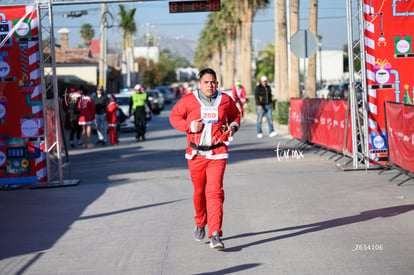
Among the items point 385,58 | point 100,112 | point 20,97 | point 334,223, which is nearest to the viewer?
point 334,223

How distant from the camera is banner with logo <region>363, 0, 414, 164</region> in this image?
44.6 feet

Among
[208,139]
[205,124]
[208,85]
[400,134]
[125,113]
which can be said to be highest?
[208,85]

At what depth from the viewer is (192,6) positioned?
13.8 metres

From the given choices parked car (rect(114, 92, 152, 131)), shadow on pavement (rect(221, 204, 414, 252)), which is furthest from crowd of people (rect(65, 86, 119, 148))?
shadow on pavement (rect(221, 204, 414, 252))

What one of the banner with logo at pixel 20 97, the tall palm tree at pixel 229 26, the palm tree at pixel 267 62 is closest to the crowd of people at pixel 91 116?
the banner with logo at pixel 20 97

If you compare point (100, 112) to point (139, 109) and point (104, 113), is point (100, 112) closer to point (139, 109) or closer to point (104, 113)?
point (104, 113)

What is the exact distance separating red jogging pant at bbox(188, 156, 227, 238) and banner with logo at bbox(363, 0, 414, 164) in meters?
6.74

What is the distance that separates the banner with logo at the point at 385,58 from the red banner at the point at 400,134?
2.47 ft

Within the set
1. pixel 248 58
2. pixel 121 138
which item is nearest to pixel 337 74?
pixel 248 58

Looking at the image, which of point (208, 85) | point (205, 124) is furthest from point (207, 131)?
point (208, 85)

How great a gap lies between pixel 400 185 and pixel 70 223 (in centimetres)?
540

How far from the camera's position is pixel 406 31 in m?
13.6

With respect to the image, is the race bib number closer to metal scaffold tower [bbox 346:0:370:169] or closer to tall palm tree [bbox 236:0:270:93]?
metal scaffold tower [bbox 346:0:370:169]

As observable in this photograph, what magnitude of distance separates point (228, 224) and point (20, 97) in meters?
5.82
